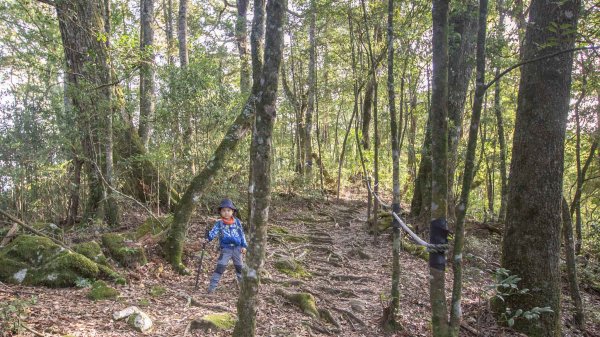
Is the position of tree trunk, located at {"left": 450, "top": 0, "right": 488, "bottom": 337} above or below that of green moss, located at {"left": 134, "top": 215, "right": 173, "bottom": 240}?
above

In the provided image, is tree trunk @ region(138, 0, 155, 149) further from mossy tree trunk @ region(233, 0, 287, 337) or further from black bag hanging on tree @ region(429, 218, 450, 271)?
black bag hanging on tree @ region(429, 218, 450, 271)

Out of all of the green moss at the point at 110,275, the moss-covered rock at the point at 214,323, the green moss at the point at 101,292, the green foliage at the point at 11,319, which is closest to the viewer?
the green foliage at the point at 11,319

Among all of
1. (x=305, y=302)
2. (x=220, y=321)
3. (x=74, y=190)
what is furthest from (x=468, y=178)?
(x=74, y=190)

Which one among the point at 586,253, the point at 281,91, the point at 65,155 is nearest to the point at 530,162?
the point at 586,253

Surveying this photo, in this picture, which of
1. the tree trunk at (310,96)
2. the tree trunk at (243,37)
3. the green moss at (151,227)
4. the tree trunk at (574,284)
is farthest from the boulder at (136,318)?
the tree trunk at (310,96)

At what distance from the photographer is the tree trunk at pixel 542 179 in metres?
5.94

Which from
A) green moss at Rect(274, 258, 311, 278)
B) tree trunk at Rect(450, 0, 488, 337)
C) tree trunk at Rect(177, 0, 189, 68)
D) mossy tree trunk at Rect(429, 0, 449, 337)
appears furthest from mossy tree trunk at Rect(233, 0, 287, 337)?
tree trunk at Rect(177, 0, 189, 68)

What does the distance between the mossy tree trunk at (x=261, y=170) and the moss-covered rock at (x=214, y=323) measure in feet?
3.54

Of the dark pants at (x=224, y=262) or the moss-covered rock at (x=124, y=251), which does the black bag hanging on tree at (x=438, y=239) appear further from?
the moss-covered rock at (x=124, y=251)

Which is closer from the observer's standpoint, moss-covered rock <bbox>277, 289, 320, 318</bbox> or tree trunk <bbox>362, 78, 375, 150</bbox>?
moss-covered rock <bbox>277, 289, 320, 318</bbox>

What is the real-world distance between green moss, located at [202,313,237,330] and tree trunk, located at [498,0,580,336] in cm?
430

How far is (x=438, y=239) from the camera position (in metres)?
3.69

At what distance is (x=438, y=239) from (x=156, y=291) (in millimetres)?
4390

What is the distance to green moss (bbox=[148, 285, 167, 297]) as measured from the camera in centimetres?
590
